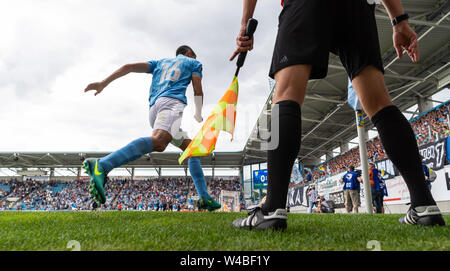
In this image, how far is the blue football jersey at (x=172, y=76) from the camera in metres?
3.41

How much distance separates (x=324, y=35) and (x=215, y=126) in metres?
0.84

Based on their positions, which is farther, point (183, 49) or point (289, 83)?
point (183, 49)

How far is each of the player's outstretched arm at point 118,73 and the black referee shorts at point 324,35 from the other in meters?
2.15

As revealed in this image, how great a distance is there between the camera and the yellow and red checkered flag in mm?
1909

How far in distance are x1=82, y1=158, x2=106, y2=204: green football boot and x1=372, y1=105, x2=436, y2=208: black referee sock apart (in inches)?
86.3

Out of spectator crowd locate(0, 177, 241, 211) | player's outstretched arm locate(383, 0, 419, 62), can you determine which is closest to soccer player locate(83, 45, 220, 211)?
player's outstretched arm locate(383, 0, 419, 62)

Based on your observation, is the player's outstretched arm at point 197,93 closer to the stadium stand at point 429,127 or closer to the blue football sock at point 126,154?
the blue football sock at point 126,154

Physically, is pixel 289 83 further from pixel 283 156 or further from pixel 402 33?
pixel 402 33

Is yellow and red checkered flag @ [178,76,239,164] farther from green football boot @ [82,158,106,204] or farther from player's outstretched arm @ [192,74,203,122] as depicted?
player's outstretched arm @ [192,74,203,122]

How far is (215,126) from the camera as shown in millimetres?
1910

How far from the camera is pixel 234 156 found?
3372 cm

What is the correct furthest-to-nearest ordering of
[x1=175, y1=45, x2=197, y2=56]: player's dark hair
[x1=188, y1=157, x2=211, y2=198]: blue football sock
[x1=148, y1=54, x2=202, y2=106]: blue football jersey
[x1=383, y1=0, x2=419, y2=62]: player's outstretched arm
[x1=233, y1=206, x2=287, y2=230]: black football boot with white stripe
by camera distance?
[x1=175, y1=45, x2=197, y2=56]: player's dark hair, [x1=188, y1=157, x2=211, y2=198]: blue football sock, [x1=148, y1=54, x2=202, y2=106]: blue football jersey, [x1=383, y1=0, x2=419, y2=62]: player's outstretched arm, [x1=233, y1=206, x2=287, y2=230]: black football boot with white stripe

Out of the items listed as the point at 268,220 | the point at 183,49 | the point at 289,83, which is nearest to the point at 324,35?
the point at 289,83

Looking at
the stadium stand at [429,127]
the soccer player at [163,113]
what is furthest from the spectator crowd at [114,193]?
the soccer player at [163,113]
